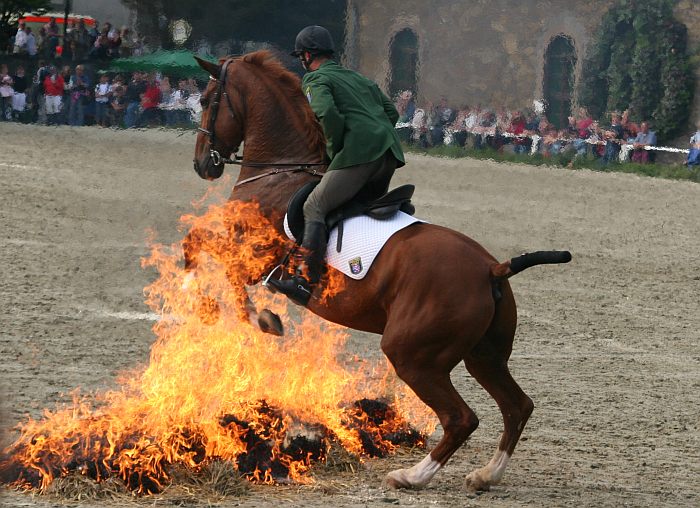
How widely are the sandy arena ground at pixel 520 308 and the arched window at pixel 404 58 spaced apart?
1584 cm

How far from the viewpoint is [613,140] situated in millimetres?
31953

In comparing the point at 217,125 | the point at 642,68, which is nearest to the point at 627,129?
the point at 642,68

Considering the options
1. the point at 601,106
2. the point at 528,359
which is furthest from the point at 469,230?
the point at 601,106

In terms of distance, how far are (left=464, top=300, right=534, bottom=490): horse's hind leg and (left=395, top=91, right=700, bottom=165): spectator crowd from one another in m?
23.6

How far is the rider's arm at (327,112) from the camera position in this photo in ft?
25.3

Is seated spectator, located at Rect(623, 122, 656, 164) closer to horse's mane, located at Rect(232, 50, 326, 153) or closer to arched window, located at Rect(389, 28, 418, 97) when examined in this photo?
arched window, located at Rect(389, 28, 418, 97)

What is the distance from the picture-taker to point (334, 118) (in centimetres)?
774

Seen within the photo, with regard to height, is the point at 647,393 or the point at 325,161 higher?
the point at 325,161

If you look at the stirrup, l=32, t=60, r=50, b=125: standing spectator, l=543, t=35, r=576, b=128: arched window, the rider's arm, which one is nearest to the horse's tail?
the stirrup

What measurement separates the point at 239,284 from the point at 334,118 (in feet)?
4.47

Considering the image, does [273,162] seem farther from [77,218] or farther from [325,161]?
[77,218]

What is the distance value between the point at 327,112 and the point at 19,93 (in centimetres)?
2701

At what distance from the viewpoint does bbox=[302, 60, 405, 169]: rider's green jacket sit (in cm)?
777

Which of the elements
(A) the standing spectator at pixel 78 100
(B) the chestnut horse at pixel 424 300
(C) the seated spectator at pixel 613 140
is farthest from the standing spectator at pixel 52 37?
(B) the chestnut horse at pixel 424 300
